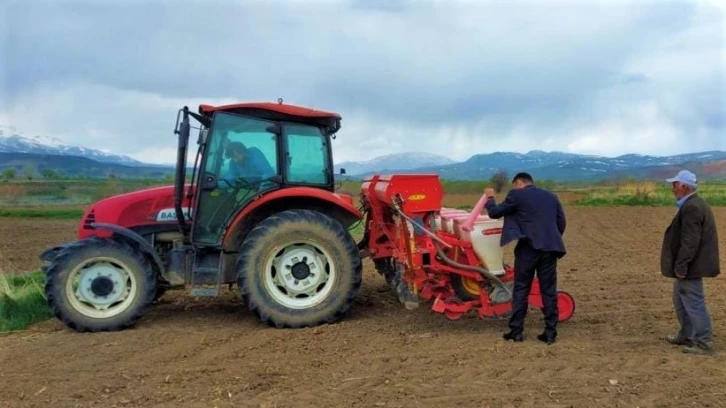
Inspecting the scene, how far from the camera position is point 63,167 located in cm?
6028

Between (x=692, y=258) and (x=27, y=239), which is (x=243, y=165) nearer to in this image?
(x=692, y=258)

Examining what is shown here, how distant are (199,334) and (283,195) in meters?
1.58

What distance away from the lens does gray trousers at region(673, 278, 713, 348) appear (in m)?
5.78

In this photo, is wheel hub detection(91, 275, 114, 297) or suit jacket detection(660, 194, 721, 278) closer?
suit jacket detection(660, 194, 721, 278)

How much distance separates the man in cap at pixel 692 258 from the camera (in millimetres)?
5785

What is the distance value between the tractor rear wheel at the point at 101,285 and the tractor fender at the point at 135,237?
9 centimetres

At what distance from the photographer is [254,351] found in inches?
231

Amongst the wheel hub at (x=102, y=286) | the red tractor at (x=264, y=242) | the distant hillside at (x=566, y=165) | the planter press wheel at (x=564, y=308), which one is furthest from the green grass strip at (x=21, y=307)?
the distant hillside at (x=566, y=165)

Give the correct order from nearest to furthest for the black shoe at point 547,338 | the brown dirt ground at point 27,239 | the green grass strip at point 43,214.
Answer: the black shoe at point 547,338 → the brown dirt ground at point 27,239 → the green grass strip at point 43,214

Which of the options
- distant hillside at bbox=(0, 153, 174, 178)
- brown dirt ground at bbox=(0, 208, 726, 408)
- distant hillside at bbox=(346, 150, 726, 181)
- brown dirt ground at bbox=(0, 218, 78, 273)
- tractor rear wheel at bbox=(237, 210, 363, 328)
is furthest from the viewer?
distant hillside at bbox=(346, 150, 726, 181)

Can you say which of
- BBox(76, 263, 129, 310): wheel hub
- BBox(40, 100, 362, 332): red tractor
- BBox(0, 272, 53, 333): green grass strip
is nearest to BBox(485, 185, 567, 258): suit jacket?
BBox(40, 100, 362, 332): red tractor

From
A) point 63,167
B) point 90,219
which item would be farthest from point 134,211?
point 63,167

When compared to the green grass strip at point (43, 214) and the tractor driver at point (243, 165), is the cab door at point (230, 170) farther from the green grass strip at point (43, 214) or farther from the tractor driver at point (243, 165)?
the green grass strip at point (43, 214)

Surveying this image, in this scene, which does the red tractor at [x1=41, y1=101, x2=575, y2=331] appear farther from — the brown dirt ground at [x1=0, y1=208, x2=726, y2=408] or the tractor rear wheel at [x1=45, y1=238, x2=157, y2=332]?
the brown dirt ground at [x1=0, y1=208, x2=726, y2=408]
